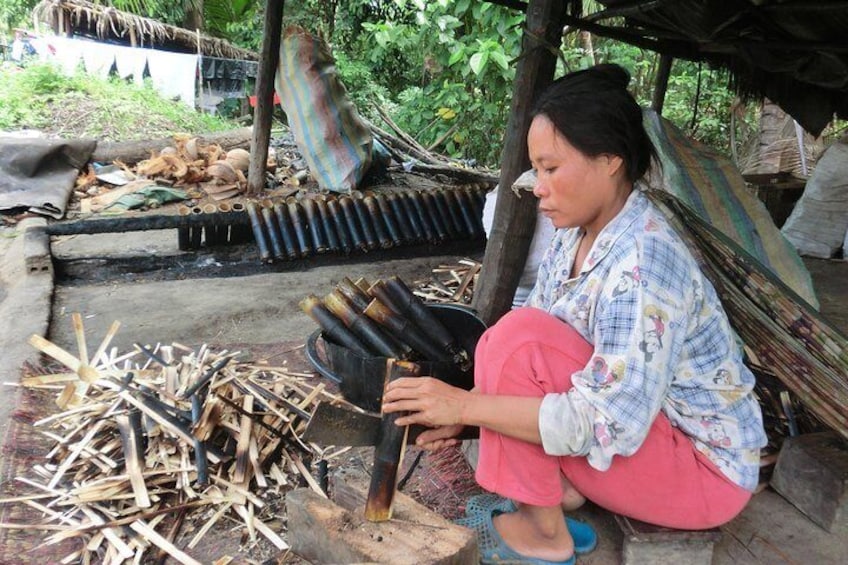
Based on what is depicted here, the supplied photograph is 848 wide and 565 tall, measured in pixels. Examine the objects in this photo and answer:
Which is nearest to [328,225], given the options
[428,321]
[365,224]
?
[365,224]

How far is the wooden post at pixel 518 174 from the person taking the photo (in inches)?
111

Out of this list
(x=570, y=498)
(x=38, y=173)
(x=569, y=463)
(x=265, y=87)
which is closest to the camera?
(x=569, y=463)

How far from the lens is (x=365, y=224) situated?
5414mm

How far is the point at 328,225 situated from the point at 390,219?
22.0 inches

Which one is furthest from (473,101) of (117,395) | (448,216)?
(117,395)

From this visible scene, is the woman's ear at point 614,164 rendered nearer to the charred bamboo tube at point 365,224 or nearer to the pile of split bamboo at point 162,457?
the pile of split bamboo at point 162,457

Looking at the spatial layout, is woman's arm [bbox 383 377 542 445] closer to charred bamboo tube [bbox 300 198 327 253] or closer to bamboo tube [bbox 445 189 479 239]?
charred bamboo tube [bbox 300 198 327 253]

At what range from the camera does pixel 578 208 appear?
5.26 ft

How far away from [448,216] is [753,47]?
116 inches

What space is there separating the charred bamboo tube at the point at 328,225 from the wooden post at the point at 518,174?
2165mm

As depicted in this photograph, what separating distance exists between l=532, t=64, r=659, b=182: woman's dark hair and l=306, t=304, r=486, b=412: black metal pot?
2.59ft

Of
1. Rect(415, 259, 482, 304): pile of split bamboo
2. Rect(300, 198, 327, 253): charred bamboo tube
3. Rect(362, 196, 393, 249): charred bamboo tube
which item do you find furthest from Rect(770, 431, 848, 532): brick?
Rect(300, 198, 327, 253): charred bamboo tube

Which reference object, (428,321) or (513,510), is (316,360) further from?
(513,510)

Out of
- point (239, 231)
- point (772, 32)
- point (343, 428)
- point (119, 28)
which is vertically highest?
point (772, 32)
